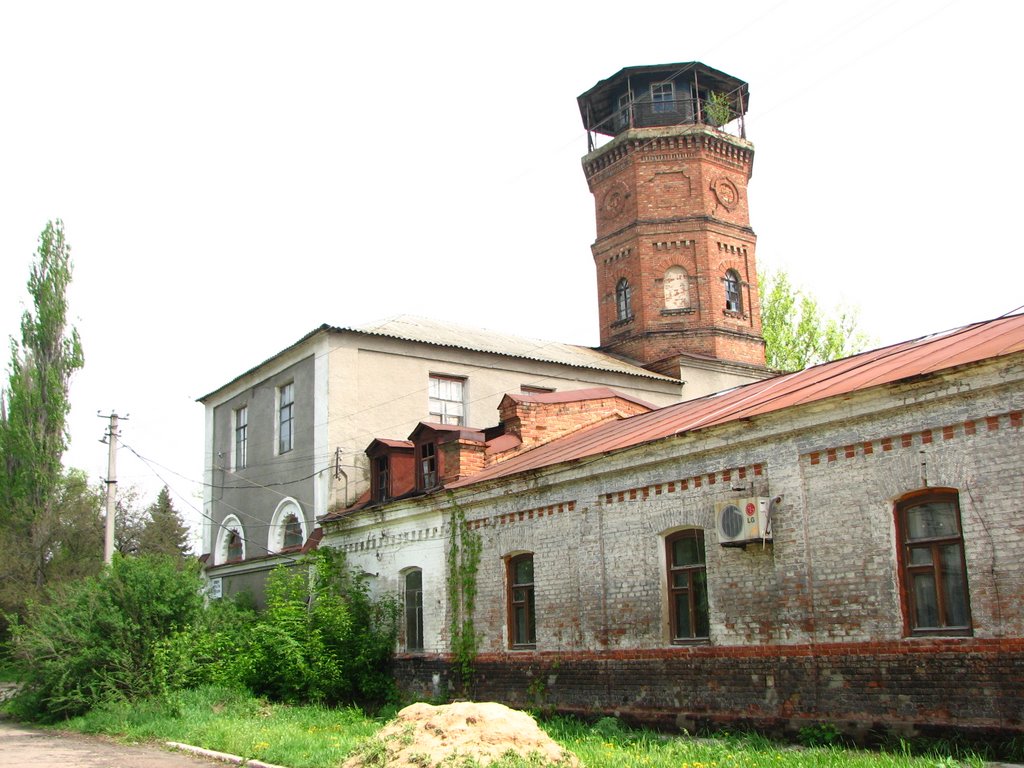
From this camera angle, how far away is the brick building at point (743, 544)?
384 inches

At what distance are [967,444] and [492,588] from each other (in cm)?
850

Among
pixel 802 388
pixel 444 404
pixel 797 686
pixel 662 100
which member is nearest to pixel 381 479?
pixel 444 404

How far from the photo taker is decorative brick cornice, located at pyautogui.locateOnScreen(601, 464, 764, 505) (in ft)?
39.7

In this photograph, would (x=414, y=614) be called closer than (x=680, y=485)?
No

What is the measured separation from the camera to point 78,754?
13438 millimetres

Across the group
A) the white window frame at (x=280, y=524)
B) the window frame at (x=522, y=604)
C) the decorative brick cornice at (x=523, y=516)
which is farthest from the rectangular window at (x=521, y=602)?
the white window frame at (x=280, y=524)

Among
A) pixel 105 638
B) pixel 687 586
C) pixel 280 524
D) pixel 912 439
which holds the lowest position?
pixel 105 638

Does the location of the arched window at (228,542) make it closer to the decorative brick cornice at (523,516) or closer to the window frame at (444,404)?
the window frame at (444,404)

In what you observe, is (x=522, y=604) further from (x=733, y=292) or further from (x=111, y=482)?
(x=733, y=292)

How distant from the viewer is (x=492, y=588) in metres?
16.2

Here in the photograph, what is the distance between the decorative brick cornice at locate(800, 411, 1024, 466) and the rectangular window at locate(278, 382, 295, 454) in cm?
1529

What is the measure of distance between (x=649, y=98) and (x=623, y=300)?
6.59m

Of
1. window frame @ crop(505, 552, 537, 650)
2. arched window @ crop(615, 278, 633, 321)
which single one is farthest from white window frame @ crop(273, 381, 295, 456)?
arched window @ crop(615, 278, 633, 321)

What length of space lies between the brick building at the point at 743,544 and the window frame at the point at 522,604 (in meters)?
0.04
